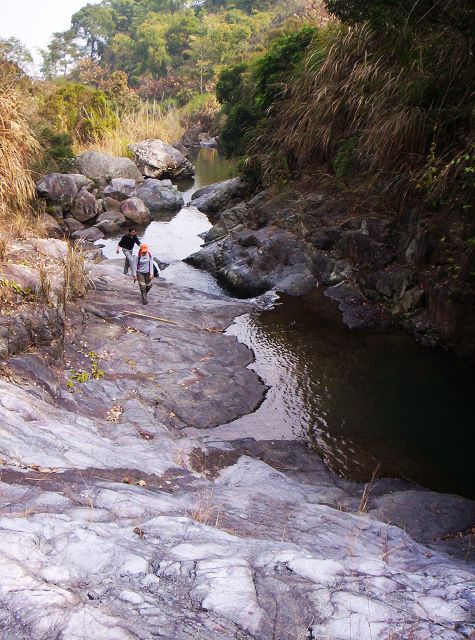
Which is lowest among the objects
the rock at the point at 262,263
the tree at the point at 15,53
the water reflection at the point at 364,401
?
the water reflection at the point at 364,401

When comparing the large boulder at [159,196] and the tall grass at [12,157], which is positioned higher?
the tall grass at [12,157]

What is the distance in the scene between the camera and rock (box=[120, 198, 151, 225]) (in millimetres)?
15188

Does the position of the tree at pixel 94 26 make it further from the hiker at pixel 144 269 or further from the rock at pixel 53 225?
the hiker at pixel 144 269

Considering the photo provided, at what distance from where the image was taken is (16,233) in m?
7.97

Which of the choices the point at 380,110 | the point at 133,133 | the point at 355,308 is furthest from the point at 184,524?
the point at 133,133

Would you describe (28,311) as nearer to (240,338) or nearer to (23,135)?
(240,338)

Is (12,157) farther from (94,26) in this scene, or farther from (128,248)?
(94,26)

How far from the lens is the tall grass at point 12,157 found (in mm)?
8414

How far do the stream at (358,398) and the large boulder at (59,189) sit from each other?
7.52 m

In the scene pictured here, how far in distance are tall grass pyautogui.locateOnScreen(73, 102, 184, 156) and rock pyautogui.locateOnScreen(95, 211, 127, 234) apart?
351 cm

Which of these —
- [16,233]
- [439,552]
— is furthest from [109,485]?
[16,233]

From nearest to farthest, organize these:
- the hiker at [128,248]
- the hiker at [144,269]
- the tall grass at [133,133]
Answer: the hiker at [144,269] → the hiker at [128,248] → the tall grass at [133,133]

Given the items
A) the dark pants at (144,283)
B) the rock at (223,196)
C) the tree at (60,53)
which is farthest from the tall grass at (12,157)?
the tree at (60,53)

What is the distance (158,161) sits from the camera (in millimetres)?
19906
